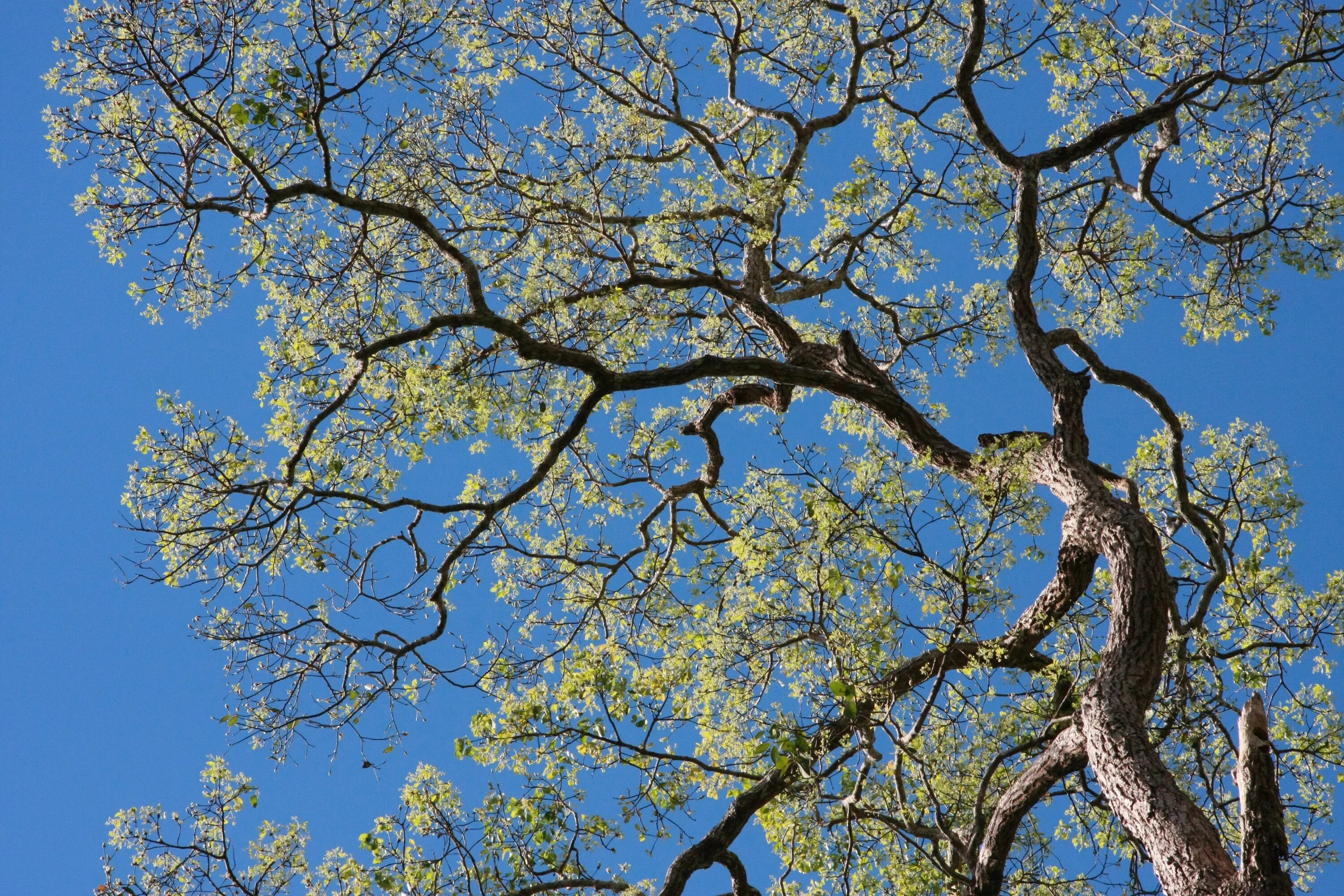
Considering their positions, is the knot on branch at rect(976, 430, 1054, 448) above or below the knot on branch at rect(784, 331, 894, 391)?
below

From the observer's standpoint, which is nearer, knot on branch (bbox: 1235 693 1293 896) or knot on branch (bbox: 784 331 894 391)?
knot on branch (bbox: 1235 693 1293 896)

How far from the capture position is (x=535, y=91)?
1126 cm

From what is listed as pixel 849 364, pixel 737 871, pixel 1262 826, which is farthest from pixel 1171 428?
pixel 737 871

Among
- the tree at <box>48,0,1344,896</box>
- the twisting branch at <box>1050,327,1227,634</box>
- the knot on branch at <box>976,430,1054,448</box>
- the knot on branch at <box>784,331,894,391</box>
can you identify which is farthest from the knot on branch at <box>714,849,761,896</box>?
the twisting branch at <box>1050,327,1227,634</box>

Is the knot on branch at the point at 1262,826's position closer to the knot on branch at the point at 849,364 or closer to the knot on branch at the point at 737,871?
the knot on branch at the point at 737,871

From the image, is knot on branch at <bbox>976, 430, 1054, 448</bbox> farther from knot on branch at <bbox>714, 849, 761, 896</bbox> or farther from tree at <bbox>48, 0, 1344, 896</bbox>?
knot on branch at <bbox>714, 849, 761, 896</bbox>

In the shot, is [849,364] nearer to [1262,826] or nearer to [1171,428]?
[1171,428]

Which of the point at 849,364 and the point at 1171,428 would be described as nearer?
the point at 849,364

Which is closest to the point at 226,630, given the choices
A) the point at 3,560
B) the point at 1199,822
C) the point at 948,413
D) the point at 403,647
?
the point at 403,647

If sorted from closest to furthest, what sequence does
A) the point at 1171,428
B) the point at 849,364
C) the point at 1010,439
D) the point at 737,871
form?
the point at 737,871 < the point at 1010,439 < the point at 849,364 < the point at 1171,428

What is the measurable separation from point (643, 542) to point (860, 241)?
4.26m

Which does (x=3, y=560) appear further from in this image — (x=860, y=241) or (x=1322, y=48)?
(x=1322, y=48)

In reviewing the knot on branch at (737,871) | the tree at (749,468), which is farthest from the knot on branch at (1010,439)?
the knot on branch at (737,871)

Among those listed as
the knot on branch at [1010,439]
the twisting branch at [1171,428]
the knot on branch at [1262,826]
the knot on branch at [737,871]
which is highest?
the twisting branch at [1171,428]
